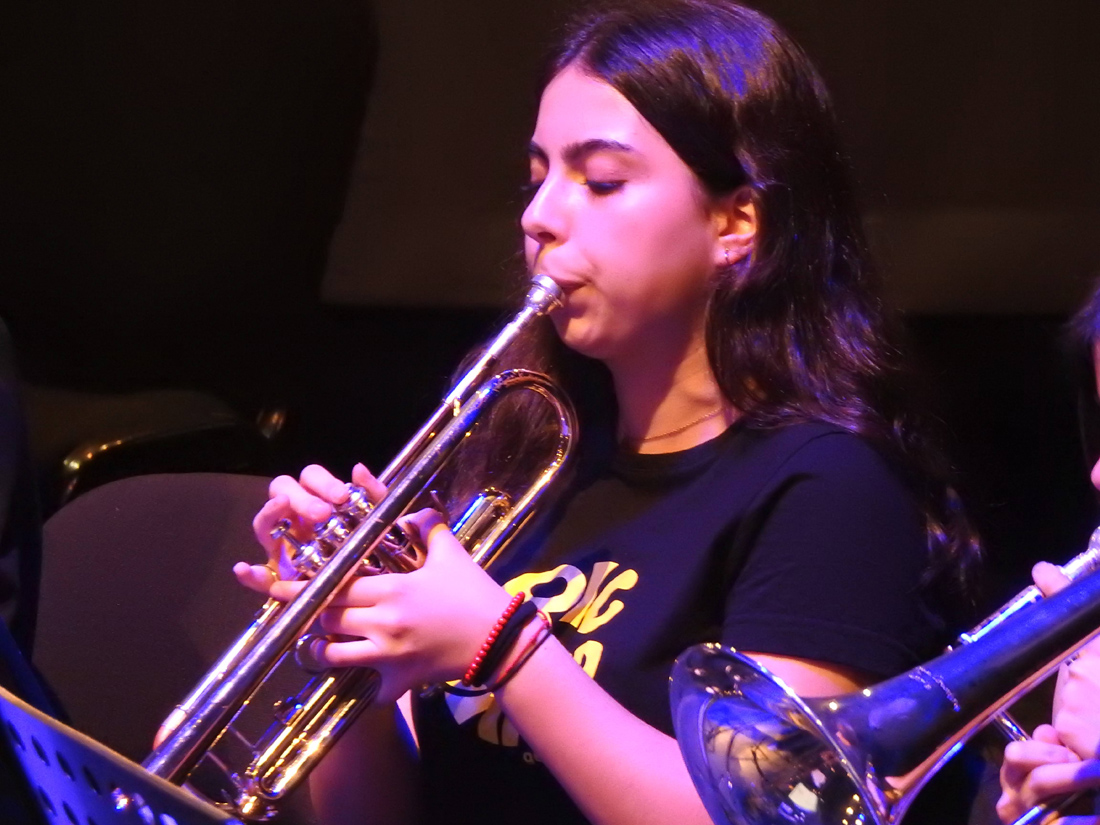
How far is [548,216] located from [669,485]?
255mm

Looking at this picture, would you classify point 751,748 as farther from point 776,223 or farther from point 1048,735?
point 776,223

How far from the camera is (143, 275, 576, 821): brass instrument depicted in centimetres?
94

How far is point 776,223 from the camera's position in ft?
3.48

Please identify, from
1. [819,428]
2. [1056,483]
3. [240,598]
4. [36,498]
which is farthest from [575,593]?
[1056,483]

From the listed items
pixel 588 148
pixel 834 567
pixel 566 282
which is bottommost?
pixel 834 567

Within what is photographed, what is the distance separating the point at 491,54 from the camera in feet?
5.40

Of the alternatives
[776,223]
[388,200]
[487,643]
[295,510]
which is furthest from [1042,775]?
[388,200]

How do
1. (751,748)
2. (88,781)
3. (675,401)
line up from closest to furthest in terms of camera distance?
(88,781), (751,748), (675,401)

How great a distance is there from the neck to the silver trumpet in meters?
0.34

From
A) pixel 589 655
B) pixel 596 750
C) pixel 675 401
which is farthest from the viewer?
pixel 675 401

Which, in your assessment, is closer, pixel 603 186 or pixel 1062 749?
pixel 1062 749

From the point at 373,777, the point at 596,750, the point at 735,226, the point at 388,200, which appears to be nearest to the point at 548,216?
the point at 735,226

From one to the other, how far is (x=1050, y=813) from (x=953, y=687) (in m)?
0.18

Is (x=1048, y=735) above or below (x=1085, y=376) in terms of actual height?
below
